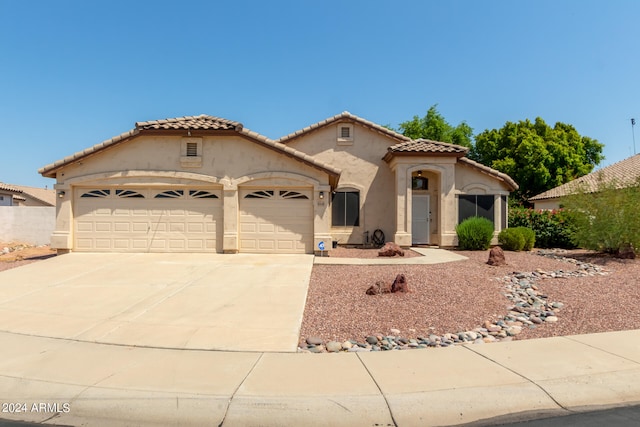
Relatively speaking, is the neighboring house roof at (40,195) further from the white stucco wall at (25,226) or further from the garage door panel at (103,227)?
the garage door panel at (103,227)

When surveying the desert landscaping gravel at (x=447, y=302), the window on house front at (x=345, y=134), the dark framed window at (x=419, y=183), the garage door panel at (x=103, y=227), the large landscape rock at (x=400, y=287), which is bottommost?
the desert landscaping gravel at (x=447, y=302)

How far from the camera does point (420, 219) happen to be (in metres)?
17.7

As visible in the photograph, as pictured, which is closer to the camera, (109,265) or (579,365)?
(579,365)

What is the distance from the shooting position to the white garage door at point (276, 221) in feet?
44.1

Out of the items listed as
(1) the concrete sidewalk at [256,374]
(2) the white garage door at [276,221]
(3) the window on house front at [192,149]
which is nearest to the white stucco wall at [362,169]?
(2) the white garage door at [276,221]

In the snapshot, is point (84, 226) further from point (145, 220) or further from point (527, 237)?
point (527, 237)

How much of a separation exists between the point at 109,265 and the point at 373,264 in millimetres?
8139

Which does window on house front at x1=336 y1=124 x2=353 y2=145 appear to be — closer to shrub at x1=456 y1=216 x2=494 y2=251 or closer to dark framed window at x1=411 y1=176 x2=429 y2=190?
dark framed window at x1=411 y1=176 x2=429 y2=190

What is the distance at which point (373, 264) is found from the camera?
11.4m

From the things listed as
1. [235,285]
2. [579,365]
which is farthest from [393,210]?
[579,365]

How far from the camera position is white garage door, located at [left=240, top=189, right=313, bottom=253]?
1343cm

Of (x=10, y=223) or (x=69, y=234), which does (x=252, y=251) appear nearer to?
(x=69, y=234)

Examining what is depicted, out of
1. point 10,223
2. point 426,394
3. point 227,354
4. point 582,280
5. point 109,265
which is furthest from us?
point 10,223

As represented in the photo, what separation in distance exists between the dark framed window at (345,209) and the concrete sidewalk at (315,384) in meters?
12.7
